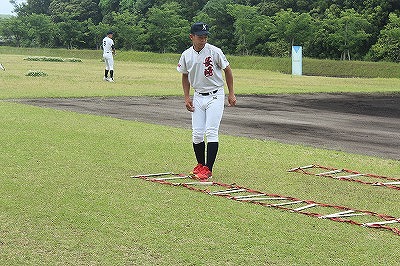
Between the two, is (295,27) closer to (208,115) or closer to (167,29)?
(167,29)

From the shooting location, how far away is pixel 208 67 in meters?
9.04

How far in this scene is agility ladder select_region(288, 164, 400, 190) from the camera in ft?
29.5

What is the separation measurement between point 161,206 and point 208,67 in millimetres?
2365

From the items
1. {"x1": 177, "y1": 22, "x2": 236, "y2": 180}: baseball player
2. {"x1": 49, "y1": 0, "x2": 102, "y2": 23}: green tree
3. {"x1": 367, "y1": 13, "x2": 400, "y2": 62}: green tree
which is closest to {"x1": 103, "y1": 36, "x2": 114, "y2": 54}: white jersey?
{"x1": 177, "y1": 22, "x2": 236, "y2": 180}: baseball player

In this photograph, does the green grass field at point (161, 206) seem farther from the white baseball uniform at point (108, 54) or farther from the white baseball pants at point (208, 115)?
the white baseball uniform at point (108, 54)

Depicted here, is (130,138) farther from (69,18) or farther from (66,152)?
(69,18)

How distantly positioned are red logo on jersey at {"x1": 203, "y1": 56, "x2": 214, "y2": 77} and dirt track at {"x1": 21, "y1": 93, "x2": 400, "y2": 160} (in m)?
3.95

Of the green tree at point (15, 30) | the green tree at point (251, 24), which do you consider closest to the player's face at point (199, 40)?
the green tree at point (251, 24)

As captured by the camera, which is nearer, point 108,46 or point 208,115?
point 208,115

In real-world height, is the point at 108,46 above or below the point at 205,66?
above

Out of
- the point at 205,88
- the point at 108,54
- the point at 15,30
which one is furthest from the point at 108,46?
the point at 15,30

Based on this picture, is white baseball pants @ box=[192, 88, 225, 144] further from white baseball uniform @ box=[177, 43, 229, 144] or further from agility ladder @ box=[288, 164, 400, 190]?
agility ladder @ box=[288, 164, 400, 190]

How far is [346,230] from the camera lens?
258 inches

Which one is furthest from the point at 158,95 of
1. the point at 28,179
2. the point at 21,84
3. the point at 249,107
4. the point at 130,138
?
the point at 28,179
